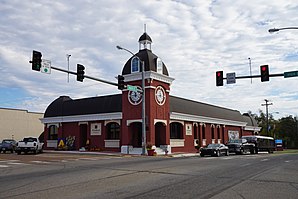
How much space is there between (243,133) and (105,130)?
31.6 meters

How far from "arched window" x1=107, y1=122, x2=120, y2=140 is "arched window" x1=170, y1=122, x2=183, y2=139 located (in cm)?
634

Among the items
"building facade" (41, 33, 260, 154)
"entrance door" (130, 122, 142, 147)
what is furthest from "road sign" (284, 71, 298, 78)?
"entrance door" (130, 122, 142, 147)

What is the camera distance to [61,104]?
46688mm

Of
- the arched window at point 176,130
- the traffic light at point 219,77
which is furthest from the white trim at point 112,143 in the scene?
the traffic light at point 219,77

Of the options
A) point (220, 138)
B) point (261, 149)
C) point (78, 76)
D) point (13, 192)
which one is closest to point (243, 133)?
point (220, 138)

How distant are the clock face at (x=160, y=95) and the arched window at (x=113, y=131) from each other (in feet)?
20.2

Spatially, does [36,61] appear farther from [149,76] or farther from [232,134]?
[232,134]

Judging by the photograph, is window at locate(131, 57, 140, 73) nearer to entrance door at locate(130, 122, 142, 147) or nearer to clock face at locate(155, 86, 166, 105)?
clock face at locate(155, 86, 166, 105)

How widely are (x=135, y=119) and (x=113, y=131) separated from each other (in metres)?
4.96

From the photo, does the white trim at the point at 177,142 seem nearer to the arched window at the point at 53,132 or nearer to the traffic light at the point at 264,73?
the traffic light at the point at 264,73

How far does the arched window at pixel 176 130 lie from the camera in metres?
39.8

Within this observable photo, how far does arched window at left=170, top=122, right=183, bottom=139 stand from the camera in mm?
39781

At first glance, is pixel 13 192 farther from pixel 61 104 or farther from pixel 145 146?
pixel 61 104

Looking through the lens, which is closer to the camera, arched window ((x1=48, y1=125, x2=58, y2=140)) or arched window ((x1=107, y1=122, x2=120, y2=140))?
arched window ((x1=107, y1=122, x2=120, y2=140))
